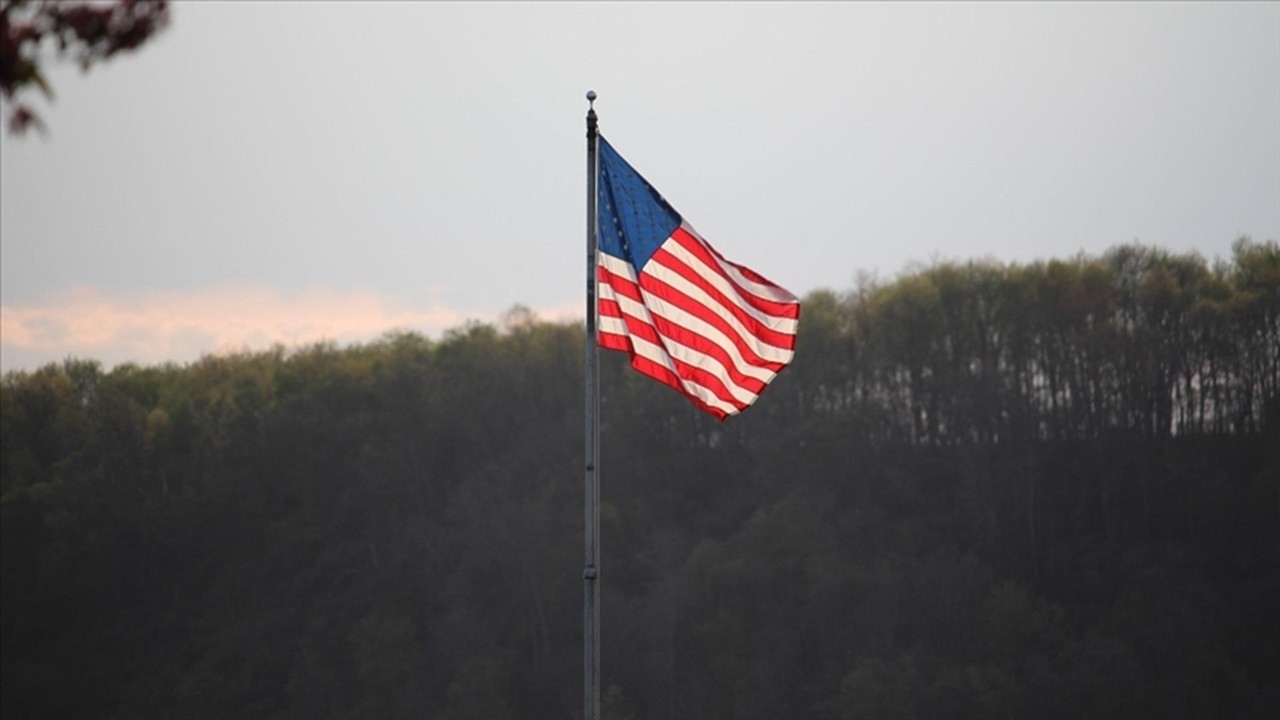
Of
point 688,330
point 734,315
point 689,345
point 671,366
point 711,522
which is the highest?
point 734,315

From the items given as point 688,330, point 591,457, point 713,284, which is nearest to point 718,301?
point 713,284

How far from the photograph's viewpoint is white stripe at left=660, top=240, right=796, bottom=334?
13562 mm

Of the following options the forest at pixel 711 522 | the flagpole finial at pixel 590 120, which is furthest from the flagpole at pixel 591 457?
the forest at pixel 711 522

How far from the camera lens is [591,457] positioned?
41.7 feet

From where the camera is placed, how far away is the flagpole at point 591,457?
12.5 m

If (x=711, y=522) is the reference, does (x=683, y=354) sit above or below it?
above

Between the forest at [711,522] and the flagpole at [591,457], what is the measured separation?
3984 cm

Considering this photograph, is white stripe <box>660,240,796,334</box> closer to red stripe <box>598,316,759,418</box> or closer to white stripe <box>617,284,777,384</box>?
white stripe <box>617,284,777,384</box>

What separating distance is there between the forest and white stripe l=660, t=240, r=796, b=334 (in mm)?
38844

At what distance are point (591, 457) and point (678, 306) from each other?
5.11 ft

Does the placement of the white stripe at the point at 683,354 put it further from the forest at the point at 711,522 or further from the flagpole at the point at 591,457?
the forest at the point at 711,522

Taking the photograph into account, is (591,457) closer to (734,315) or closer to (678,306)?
(678,306)

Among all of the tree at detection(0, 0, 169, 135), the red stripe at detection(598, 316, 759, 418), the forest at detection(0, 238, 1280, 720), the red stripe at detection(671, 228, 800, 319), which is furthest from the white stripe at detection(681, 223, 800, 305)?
the forest at detection(0, 238, 1280, 720)

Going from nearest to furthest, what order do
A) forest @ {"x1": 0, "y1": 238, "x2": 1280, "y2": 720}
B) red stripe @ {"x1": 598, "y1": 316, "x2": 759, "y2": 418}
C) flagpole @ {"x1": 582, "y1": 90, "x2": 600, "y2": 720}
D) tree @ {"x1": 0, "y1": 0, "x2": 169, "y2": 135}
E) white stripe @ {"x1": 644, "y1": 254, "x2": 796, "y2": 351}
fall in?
tree @ {"x1": 0, "y1": 0, "x2": 169, "y2": 135} < flagpole @ {"x1": 582, "y1": 90, "x2": 600, "y2": 720} < red stripe @ {"x1": 598, "y1": 316, "x2": 759, "y2": 418} < white stripe @ {"x1": 644, "y1": 254, "x2": 796, "y2": 351} < forest @ {"x1": 0, "y1": 238, "x2": 1280, "y2": 720}
